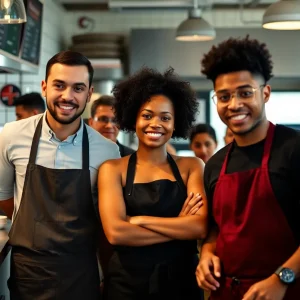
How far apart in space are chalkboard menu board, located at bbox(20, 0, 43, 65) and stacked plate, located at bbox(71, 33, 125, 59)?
3.55ft

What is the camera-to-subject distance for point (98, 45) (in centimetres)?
636

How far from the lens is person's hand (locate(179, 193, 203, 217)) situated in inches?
90.0

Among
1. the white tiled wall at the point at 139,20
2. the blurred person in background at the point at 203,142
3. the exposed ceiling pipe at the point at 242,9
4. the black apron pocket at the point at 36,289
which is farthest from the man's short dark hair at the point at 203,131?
the white tiled wall at the point at 139,20

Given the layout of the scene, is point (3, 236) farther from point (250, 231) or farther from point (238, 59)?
point (238, 59)

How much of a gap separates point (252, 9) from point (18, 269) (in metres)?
5.13

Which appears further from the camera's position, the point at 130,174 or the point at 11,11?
the point at 11,11

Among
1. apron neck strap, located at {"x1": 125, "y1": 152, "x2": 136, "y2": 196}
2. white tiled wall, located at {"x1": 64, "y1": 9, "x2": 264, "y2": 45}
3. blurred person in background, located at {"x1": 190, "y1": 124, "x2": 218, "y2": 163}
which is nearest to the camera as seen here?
apron neck strap, located at {"x1": 125, "y1": 152, "x2": 136, "y2": 196}

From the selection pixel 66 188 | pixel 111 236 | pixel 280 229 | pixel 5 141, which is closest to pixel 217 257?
pixel 280 229

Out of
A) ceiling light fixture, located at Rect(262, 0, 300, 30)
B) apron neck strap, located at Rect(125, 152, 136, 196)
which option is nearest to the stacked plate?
ceiling light fixture, located at Rect(262, 0, 300, 30)

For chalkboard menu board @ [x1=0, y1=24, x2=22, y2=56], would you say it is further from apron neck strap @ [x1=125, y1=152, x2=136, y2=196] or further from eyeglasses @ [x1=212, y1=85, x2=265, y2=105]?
eyeglasses @ [x1=212, y1=85, x2=265, y2=105]

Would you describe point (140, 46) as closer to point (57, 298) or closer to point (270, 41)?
point (270, 41)

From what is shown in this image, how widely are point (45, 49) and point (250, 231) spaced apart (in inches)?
172

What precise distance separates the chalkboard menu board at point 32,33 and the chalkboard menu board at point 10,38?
0.39ft

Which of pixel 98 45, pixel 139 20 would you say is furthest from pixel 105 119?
pixel 139 20
